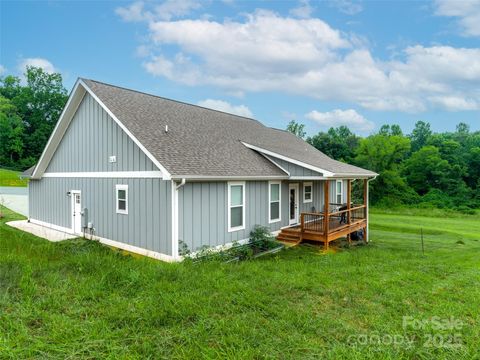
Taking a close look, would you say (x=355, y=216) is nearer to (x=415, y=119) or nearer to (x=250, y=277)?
(x=250, y=277)

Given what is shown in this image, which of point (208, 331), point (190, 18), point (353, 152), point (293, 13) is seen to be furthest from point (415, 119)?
point (208, 331)

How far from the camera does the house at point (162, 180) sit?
8555mm

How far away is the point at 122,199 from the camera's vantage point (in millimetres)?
9742

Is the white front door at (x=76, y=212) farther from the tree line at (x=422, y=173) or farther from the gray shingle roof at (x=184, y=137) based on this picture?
the tree line at (x=422, y=173)

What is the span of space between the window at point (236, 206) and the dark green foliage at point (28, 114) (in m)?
43.0

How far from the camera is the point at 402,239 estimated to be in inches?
554

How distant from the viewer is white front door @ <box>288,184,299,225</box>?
12.8m

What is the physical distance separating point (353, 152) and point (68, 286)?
39.6 meters

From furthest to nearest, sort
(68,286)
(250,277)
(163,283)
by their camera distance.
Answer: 1. (250,277)
2. (163,283)
3. (68,286)

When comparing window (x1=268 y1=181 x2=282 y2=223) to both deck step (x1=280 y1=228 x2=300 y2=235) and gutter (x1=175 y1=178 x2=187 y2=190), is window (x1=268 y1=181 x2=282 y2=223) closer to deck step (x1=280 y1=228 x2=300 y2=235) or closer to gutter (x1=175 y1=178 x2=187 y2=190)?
deck step (x1=280 y1=228 x2=300 y2=235)

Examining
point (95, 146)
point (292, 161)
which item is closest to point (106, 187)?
point (95, 146)

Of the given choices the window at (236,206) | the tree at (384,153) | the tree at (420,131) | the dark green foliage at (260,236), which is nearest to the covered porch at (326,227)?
the dark green foliage at (260,236)

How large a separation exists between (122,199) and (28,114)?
1909 inches

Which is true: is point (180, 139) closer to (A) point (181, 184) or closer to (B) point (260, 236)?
(A) point (181, 184)
